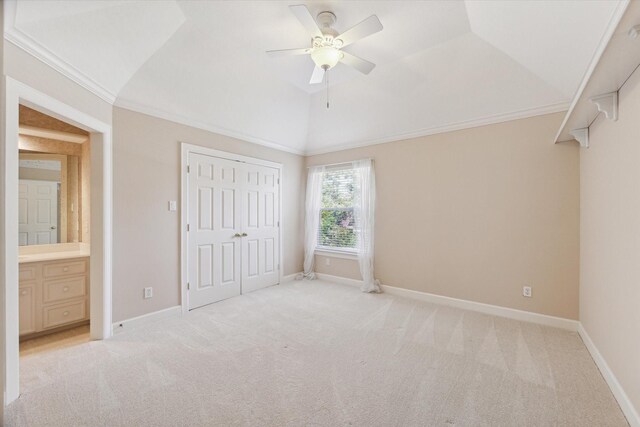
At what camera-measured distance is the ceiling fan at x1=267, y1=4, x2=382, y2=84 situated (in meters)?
2.35

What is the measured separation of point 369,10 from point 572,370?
11.7 ft

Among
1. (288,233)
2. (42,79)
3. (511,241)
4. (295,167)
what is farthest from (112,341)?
(511,241)

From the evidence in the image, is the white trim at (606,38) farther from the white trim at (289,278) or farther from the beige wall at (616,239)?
the white trim at (289,278)

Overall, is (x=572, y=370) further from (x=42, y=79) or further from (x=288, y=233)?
(x=42, y=79)

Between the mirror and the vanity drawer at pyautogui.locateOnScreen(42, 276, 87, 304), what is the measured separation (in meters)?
0.60

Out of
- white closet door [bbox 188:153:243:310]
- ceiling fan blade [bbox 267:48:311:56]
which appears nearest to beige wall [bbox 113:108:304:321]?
white closet door [bbox 188:153:243:310]

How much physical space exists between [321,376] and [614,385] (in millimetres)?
2169

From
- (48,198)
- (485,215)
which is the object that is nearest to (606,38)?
(485,215)

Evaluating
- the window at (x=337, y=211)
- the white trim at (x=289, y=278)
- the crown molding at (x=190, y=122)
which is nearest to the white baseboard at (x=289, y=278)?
the white trim at (x=289, y=278)

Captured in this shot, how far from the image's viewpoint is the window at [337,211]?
202 inches

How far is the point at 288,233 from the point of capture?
5.40 m

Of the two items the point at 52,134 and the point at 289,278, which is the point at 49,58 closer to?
the point at 52,134

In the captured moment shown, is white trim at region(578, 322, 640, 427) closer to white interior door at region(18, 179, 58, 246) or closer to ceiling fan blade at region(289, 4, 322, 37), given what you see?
ceiling fan blade at region(289, 4, 322, 37)

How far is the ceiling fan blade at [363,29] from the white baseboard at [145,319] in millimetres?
3509
